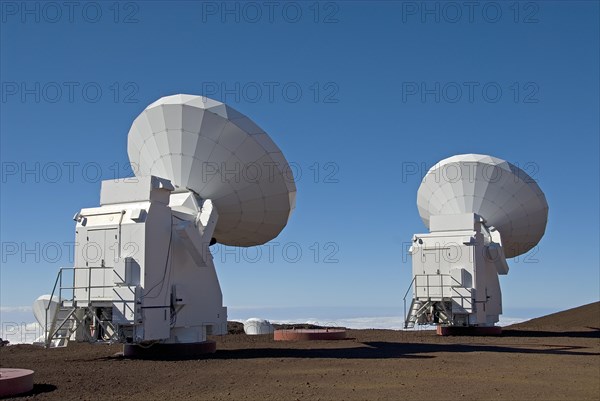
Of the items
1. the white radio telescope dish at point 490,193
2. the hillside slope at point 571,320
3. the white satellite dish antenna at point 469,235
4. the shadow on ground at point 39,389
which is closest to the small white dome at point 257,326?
the white satellite dish antenna at point 469,235

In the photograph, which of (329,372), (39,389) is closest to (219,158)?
(329,372)

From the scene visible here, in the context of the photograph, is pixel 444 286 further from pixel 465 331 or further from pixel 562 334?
pixel 562 334

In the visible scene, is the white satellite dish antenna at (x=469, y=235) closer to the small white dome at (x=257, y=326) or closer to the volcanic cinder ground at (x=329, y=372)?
the volcanic cinder ground at (x=329, y=372)

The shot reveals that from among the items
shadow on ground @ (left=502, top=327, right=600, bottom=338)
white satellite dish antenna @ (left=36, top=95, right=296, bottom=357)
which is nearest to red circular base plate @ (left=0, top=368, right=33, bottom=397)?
white satellite dish antenna @ (left=36, top=95, right=296, bottom=357)

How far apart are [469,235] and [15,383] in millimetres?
21977

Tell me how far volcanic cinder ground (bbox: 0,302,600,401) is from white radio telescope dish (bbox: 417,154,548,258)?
8.72m

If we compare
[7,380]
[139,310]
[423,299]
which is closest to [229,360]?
[139,310]

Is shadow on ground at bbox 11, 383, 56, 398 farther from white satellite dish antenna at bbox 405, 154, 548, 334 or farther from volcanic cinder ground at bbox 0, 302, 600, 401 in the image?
white satellite dish antenna at bbox 405, 154, 548, 334

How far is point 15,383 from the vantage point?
13.7 m

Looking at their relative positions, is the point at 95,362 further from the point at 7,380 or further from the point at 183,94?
the point at 183,94

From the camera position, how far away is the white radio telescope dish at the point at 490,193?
3366cm

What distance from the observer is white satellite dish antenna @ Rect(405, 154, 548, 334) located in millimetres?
30750

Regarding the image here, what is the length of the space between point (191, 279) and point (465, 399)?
1126 cm

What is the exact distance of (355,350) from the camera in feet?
76.4
